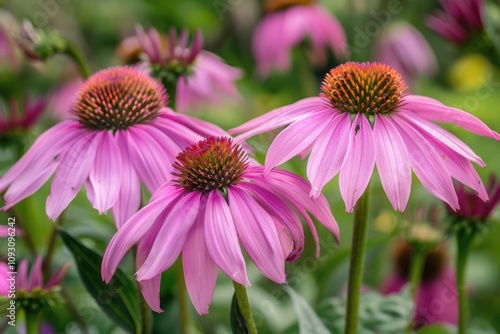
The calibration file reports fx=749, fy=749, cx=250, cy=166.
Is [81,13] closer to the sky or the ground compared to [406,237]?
closer to the sky

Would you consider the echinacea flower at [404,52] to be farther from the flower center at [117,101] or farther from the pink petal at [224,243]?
the pink petal at [224,243]

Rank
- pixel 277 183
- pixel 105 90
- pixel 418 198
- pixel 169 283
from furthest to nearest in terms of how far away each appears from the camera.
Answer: pixel 418 198 → pixel 169 283 → pixel 105 90 → pixel 277 183

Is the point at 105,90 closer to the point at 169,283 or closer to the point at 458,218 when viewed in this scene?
the point at 169,283

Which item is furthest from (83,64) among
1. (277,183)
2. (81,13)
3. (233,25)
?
(81,13)

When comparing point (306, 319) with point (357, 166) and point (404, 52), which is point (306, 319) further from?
point (404, 52)

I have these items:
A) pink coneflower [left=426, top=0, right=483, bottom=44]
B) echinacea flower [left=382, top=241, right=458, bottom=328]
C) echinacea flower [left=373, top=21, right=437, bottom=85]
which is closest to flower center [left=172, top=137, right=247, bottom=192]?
pink coneflower [left=426, top=0, right=483, bottom=44]

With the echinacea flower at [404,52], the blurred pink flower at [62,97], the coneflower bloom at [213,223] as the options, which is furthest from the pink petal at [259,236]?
the echinacea flower at [404,52]
